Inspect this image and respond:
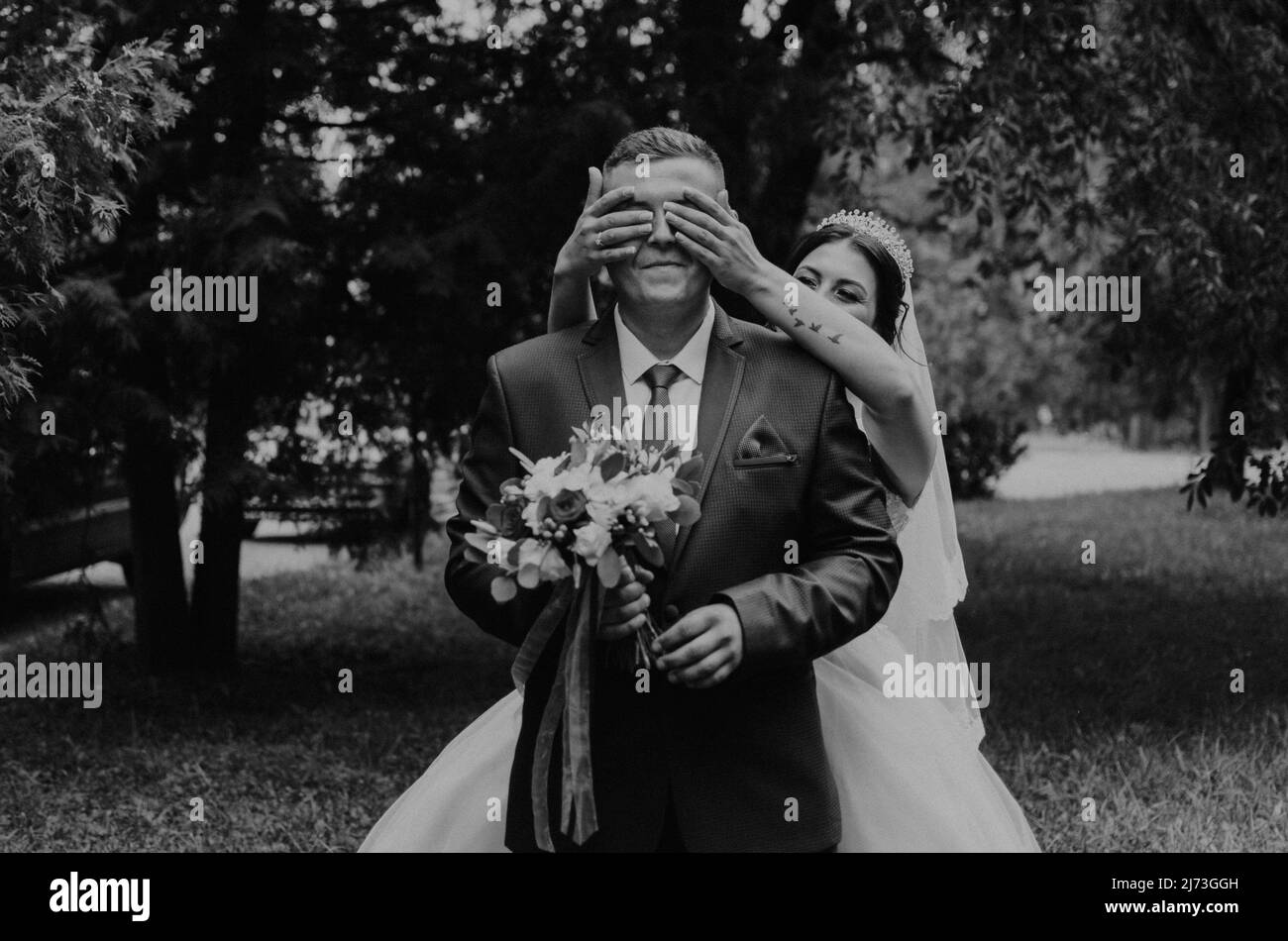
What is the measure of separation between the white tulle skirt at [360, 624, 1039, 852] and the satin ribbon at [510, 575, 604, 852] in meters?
0.71

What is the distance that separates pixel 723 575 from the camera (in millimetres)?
2578

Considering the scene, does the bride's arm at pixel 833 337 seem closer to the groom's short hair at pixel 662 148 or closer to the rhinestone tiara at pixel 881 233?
the groom's short hair at pixel 662 148

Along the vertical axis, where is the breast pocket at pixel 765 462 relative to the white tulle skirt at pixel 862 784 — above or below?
above

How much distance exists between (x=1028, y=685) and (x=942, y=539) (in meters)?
3.52

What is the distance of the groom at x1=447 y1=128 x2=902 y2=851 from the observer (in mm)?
2562

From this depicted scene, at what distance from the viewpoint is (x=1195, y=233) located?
637 cm

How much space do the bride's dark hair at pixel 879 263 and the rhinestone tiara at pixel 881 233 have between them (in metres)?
0.04

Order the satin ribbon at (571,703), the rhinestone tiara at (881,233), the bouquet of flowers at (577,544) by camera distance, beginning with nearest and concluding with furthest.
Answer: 1. the bouquet of flowers at (577,544)
2. the satin ribbon at (571,703)
3. the rhinestone tiara at (881,233)

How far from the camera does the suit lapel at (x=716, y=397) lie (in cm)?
259

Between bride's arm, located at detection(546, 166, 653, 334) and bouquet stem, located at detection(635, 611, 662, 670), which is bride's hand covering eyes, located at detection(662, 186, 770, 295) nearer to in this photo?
bride's arm, located at detection(546, 166, 653, 334)

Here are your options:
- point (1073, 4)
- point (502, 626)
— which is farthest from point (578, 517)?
point (1073, 4)

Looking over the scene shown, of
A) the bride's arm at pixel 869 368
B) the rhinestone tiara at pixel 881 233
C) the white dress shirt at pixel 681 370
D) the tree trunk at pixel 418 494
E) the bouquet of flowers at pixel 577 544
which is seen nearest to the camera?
the bouquet of flowers at pixel 577 544

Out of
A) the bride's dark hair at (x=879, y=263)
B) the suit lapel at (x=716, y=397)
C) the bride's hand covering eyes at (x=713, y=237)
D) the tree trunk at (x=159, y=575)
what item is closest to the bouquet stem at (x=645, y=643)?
the suit lapel at (x=716, y=397)

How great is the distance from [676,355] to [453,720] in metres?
4.80
